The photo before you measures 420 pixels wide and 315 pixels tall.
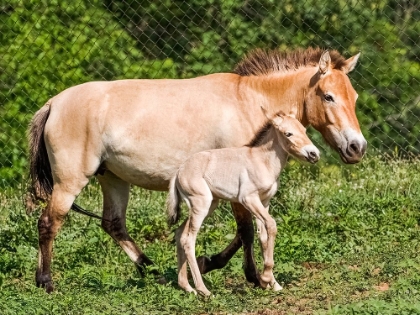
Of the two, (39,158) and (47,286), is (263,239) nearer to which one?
(47,286)

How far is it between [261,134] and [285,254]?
1.32 m

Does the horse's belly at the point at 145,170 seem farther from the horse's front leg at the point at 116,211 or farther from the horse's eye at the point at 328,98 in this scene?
the horse's eye at the point at 328,98

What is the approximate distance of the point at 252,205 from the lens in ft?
24.0

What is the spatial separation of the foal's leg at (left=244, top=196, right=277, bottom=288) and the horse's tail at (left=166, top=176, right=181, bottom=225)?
49 centimetres

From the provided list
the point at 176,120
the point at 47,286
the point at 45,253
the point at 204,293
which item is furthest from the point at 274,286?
the point at 45,253

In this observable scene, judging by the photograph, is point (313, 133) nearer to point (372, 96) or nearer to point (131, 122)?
point (372, 96)

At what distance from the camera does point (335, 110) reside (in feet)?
25.6

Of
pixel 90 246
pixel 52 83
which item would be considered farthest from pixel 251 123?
pixel 52 83

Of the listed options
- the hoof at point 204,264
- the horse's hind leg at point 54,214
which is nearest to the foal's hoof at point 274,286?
the hoof at point 204,264

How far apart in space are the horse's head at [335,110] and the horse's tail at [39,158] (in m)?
2.06

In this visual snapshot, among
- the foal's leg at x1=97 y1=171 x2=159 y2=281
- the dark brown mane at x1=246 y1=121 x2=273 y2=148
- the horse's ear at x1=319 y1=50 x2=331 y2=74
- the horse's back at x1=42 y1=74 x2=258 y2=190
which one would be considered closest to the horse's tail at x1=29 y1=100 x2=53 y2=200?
the horse's back at x1=42 y1=74 x2=258 y2=190

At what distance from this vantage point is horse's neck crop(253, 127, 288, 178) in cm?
743

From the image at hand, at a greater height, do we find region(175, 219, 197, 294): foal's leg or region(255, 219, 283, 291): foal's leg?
region(255, 219, 283, 291): foal's leg

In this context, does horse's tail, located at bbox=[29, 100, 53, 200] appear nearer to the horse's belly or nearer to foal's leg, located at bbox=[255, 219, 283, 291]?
the horse's belly
